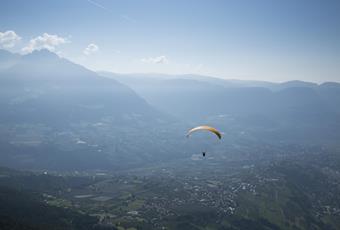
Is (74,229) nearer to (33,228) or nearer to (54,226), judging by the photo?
(54,226)

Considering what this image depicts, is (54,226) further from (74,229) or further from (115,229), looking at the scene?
(115,229)

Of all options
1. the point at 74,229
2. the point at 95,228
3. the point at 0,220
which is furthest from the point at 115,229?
the point at 0,220

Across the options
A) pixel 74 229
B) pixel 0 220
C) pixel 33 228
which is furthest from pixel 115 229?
pixel 0 220

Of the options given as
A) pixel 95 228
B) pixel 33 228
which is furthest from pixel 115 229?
pixel 33 228

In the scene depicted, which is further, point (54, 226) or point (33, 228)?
point (54, 226)

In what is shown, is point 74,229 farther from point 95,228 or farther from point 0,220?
point 0,220

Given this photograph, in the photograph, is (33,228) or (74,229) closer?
(33,228)

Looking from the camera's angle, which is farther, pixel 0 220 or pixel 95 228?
pixel 95 228
